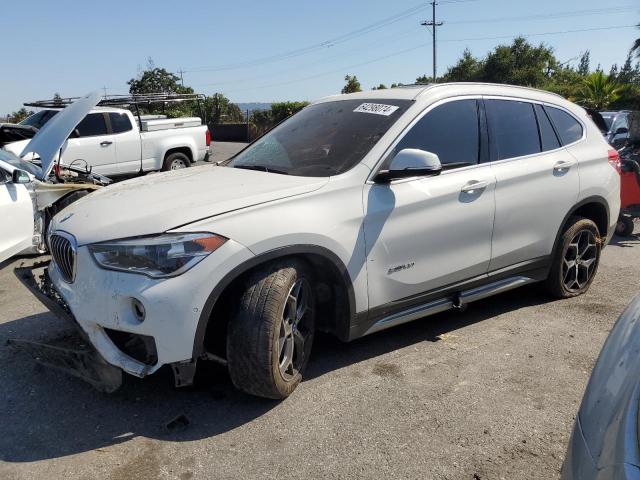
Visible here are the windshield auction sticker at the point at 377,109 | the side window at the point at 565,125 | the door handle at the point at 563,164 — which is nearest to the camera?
the windshield auction sticker at the point at 377,109

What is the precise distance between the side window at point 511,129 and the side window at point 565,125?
28cm

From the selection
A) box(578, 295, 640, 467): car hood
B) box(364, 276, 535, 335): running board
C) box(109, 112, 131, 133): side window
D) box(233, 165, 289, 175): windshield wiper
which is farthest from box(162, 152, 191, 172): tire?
box(578, 295, 640, 467): car hood

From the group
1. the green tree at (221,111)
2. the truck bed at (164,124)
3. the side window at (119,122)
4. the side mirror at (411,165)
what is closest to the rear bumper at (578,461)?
the side mirror at (411,165)

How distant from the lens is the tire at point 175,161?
43.8ft

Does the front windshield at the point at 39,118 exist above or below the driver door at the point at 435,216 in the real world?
above

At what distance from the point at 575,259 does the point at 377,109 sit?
240 centimetres

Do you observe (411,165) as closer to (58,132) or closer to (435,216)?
(435,216)

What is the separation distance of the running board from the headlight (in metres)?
1.29

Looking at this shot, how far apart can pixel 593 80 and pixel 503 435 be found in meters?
28.0

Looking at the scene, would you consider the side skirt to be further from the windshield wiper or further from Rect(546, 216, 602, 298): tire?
the windshield wiper

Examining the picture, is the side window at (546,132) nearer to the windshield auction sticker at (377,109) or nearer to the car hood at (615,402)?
the windshield auction sticker at (377,109)

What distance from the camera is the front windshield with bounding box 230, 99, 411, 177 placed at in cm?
375

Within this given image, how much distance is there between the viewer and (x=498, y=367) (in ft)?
12.7

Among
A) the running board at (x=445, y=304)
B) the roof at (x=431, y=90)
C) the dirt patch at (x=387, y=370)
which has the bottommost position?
the dirt patch at (x=387, y=370)
